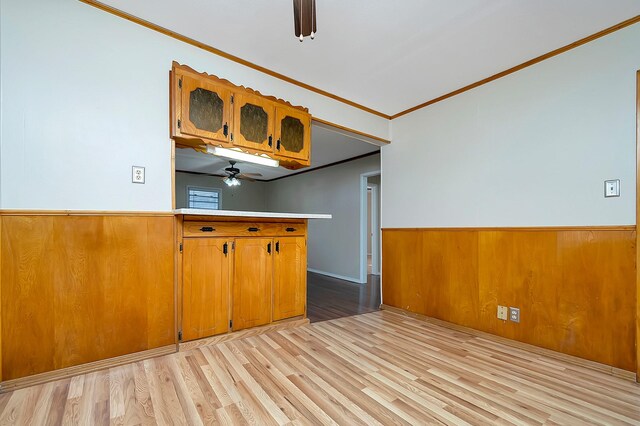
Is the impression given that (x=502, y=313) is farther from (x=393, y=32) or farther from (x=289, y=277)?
(x=393, y=32)

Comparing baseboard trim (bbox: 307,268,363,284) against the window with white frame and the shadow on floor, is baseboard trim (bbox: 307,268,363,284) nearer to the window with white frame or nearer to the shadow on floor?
the shadow on floor

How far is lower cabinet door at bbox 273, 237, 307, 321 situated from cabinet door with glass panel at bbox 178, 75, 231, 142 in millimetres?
1141

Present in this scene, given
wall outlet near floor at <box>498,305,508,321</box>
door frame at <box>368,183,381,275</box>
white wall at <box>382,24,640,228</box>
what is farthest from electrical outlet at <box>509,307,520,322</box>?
door frame at <box>368,183,381,275</box>

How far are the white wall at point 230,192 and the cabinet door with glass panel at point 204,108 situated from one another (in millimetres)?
5271

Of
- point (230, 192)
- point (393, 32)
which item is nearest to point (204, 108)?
point (393, 32)

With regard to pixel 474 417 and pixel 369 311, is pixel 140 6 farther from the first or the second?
pixel 369 311

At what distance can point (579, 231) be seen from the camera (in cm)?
216

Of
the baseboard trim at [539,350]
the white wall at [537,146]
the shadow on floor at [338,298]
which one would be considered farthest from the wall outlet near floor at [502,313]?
the shadow on floor at [338,298]

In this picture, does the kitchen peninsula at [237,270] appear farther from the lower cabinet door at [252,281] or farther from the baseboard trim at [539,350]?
the baseboard trim at [539,350]

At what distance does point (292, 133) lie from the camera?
2848 millimetres

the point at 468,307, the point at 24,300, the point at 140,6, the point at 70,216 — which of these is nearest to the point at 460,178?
the point at 468,307

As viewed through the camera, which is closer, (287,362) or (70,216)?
(70,216)

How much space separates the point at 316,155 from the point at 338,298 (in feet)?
8.90

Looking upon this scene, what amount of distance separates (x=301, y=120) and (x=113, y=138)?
1609 mm
